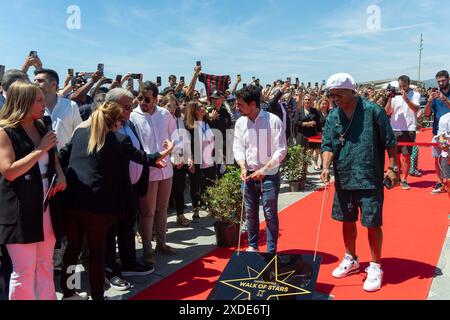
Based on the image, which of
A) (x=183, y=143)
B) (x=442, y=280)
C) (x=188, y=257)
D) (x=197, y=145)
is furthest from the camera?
(x=197, y=145)

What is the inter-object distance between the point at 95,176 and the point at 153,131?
1.34 metres

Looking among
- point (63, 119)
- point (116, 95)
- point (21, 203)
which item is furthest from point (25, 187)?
point (63, 119)

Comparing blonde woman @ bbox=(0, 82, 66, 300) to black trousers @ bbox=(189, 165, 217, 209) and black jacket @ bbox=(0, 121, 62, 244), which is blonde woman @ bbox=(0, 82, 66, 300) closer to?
black jacket @ bbox=(0, 121, 62, 244)

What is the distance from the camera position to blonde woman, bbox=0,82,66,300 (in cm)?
261

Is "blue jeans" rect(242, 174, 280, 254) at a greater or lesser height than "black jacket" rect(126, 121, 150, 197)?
lesser

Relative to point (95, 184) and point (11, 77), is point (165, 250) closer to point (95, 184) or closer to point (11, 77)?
point (95, 184)

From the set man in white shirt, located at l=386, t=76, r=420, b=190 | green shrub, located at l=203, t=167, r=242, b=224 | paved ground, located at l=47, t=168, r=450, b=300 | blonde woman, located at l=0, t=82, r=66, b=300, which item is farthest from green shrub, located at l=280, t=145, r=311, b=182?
blonde woman, located at l=0, t=82, r=66, b=300

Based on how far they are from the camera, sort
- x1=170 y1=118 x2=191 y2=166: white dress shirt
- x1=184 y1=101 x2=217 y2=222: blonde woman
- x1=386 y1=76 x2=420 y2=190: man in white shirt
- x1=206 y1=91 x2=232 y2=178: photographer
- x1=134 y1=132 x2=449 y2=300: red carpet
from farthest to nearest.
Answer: x1=386 y1=76 x2=420 y2=190: man in white shirt < x1=206 y1=91 x2=232 y2=178: photographer < x1=184 y1=101 x2=217 y2=222: blonde woman < x1=170 y1=118 x2=191 y2=166: white dress shirt < x1=134 y1=132 x2=449 y2=300: red carpet

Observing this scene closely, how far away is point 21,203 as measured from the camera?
2658 millimetres

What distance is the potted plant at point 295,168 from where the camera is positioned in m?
7.74

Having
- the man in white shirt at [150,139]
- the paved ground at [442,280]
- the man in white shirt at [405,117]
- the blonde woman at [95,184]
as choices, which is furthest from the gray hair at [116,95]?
the man in white shirt at [405,117]

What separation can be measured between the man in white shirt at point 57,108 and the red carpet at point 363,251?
1.80m

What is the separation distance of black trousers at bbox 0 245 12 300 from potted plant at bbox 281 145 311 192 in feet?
18.4
